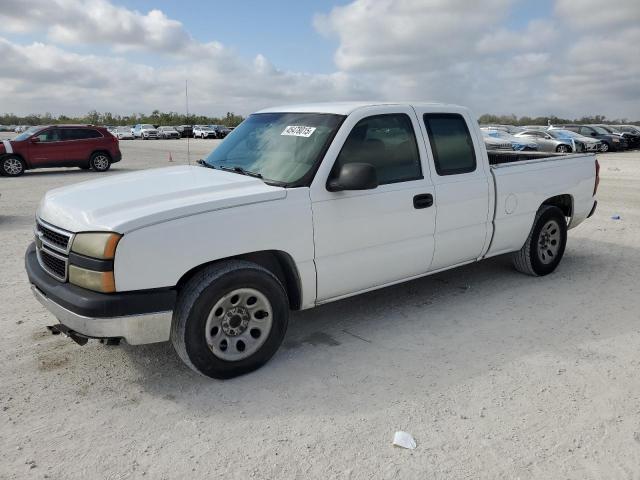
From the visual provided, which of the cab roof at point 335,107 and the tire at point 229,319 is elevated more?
the cab roof at point 335,107

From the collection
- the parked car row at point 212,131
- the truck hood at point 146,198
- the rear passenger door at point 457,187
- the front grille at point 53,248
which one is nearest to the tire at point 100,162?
the truck hood at point 146,198

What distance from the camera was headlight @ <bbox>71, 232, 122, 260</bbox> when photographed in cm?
316

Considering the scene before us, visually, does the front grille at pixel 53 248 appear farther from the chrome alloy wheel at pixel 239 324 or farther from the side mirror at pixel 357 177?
the side mirror at pixel 357 177

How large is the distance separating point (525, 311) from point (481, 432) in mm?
2140

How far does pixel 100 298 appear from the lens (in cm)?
320

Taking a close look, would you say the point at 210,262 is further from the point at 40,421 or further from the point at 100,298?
the point at 40,421

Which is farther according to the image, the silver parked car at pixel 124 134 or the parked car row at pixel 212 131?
the silver parked car at pixel 124 134

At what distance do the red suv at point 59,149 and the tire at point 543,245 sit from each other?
54.5 ft

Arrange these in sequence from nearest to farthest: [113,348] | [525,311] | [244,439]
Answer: [244,439]
[113,348]
[525,311]

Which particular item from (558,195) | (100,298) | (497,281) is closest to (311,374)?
(100,298)

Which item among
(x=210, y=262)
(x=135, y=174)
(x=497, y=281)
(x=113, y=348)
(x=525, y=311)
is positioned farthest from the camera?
(x=497, y=281)

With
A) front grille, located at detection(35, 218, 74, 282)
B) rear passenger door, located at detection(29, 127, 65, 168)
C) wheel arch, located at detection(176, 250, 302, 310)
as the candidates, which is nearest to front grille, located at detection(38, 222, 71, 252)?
front grille, located at detection(35, 218, 74, 282)

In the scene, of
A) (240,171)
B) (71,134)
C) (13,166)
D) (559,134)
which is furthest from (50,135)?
(559,134)

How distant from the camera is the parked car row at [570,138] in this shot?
2616 cm
